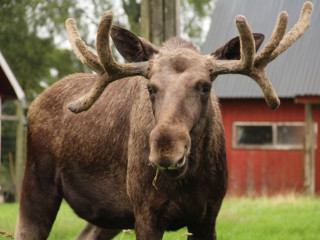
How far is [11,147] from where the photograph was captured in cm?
2470

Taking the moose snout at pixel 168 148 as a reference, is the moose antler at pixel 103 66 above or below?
above

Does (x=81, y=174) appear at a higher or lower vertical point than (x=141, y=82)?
lower

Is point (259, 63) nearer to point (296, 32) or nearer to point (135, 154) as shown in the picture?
point (296, 32)

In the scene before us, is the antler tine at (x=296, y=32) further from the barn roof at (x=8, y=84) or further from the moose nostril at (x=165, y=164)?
the barn roof at (x=8, y=84)

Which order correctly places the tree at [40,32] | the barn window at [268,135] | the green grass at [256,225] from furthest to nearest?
1. the tree at [40,32]
2. the barn window at [268,135]
3. the green grass at [256,225]

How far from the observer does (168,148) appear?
4.54 m

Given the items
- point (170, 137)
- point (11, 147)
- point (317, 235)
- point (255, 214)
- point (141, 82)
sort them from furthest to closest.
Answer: point (11, 147) → point (255, 214) → point (317, 235) → point (141, 82) → point (170, 137)

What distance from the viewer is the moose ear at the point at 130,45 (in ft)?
18.4

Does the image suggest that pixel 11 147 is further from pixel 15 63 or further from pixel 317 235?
pixel 317 235

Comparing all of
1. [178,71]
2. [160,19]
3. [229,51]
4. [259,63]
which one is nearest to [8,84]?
[160,19]

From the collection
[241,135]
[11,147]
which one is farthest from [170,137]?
[11,147]

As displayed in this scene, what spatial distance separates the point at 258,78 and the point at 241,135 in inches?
597

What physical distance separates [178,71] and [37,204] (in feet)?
6.83

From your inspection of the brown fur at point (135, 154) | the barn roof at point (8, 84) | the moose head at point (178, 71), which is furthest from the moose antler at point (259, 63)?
the barn roof at point (8, 84)
